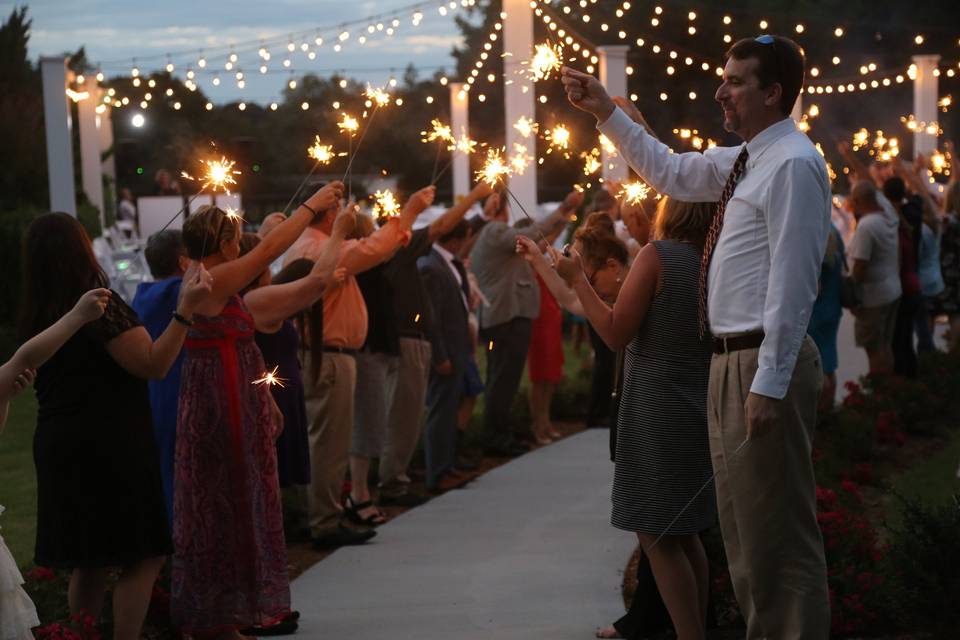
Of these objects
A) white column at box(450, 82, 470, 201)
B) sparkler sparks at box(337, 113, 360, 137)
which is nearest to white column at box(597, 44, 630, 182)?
white column at box(450, 82, 470, 201)

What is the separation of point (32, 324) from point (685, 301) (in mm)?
2389

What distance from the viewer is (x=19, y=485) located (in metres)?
10.2

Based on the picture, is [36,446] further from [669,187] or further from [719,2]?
[719,2]

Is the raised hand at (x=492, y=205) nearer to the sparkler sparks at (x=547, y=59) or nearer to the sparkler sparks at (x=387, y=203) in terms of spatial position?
the sparkler sparks at (x=387, y=203)

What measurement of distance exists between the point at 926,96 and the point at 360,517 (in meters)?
16.7

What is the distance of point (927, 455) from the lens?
11.0 meters

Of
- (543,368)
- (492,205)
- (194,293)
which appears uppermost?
(194,293)

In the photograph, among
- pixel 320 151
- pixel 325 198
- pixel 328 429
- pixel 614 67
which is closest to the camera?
pixel 320 151

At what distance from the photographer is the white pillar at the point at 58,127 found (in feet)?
48.9

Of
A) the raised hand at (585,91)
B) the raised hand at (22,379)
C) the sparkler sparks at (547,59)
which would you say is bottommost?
the raised hand at (22,379)

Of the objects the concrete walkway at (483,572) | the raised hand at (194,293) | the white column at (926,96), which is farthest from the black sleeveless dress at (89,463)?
the white column at (926,96)

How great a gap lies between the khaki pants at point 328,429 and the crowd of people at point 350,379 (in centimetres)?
1

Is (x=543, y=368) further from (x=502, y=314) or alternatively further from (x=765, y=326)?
(x=765, y=326)

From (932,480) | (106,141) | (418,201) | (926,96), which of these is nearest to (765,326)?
(418,201)
